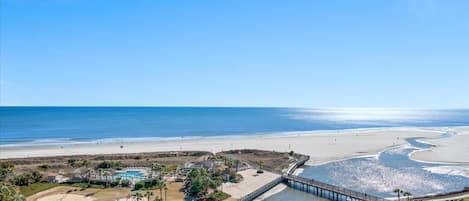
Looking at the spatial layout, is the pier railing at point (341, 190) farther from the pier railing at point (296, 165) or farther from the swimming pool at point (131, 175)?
the swimming pool at point (131, 175)

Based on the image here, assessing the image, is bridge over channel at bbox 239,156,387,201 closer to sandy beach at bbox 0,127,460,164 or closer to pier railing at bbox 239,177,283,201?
pier railing at bbox 239,177,283,201

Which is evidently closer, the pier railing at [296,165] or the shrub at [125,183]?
the shrub at [125,183]

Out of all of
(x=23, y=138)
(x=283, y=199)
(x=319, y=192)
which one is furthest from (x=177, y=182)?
(x=23, y=138)

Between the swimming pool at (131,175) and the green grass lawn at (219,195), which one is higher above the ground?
the swimming pool at (131,175)

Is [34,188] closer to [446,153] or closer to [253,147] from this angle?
[253,147]

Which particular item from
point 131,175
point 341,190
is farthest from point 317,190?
point 131,175

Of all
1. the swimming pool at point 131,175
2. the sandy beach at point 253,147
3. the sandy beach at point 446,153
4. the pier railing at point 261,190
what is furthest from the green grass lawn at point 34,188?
the sandy beach at point 446,153
